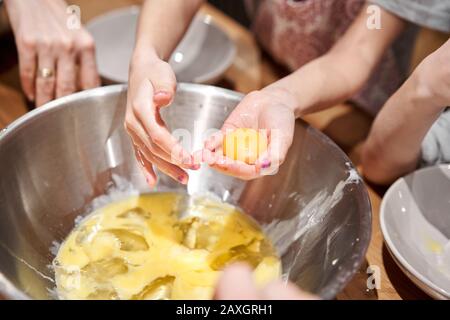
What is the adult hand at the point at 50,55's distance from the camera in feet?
3.41

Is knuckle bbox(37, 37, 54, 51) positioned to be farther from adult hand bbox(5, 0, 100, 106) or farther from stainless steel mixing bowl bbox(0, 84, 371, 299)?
stainless steel mixing bowl bbox(0, 84, 371, 299)

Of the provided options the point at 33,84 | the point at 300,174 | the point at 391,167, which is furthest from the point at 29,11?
the point at 391,167

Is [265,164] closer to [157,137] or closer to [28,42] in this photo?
[157,137]

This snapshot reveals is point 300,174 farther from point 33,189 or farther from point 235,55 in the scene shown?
point 235,55

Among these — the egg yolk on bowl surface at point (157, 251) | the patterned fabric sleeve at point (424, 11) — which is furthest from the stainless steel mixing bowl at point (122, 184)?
the patterned fabric sleeve at point (424, 11)

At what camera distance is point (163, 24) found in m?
1.04

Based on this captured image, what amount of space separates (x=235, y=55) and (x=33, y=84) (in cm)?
54

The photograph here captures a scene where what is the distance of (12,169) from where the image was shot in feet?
2.70

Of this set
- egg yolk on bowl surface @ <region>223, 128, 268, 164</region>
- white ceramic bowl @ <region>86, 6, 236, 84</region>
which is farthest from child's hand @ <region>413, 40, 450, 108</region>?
white ceramic bowl @ <region>86, 6, 236, 84</region>

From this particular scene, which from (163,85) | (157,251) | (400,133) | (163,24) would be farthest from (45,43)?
(400,133)

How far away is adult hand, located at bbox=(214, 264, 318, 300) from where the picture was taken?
21.8 inches

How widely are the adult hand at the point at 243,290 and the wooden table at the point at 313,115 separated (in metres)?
0.29

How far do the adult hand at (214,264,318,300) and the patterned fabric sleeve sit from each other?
0.62 metres

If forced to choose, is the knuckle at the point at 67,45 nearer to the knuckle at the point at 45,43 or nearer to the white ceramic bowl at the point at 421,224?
the knuckle at the point at 45,43
